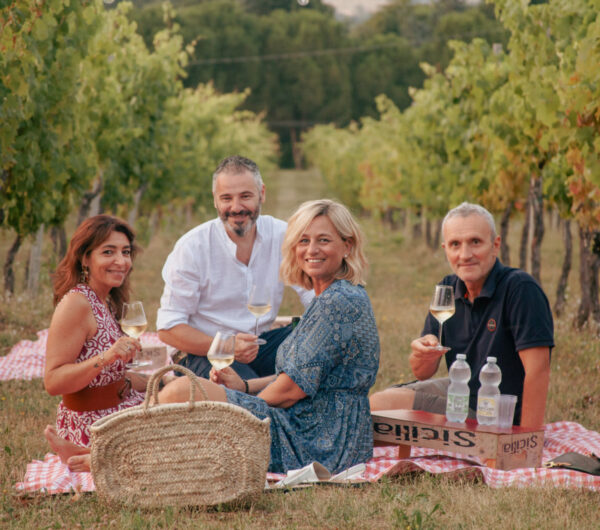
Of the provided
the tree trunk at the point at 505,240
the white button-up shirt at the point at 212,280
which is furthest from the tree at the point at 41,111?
the tree trunk at the point at 505,240

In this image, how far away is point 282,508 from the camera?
149 inches

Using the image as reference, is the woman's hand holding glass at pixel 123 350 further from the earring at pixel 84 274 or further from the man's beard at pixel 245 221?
the man's beard at pixel 245 221

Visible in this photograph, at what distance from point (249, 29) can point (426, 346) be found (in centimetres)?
8303

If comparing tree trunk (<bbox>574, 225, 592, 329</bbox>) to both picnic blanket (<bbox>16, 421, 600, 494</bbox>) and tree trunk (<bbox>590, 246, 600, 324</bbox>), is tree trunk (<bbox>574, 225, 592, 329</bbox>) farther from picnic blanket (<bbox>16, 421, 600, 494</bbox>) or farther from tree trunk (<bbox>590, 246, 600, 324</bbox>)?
picnic blanket (<bbox>16, 421, 600, 494</bbox>)

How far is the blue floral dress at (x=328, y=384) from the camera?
13.2 ft

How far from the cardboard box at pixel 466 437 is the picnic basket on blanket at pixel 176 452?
0.97 m

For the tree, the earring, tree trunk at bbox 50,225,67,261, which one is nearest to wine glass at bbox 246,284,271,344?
the earring

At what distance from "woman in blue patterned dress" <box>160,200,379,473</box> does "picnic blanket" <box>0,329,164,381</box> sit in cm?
307

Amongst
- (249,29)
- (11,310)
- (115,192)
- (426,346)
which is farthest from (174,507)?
(249,29)

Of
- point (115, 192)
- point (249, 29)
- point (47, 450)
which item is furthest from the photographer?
point (249, 29)

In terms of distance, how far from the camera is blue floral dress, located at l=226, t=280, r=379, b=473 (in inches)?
158

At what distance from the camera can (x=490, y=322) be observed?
4.54 meters

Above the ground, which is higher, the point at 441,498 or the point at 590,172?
the point at 590,172

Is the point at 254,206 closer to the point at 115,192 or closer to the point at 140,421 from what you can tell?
the point at 140,421
